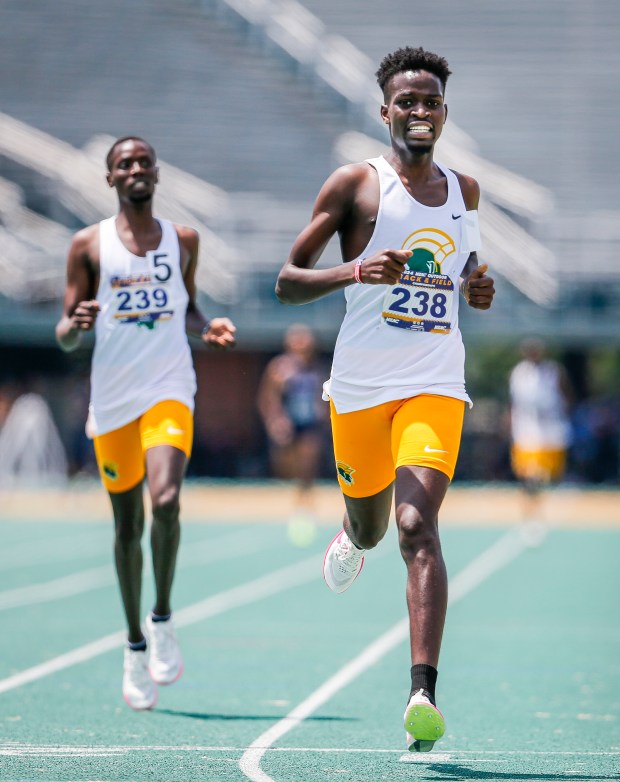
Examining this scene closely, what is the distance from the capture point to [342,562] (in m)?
6.41

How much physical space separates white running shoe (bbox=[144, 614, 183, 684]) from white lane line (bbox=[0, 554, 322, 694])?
81 cm

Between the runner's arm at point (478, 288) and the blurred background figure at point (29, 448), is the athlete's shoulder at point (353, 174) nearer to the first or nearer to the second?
the runner's arm at point (478, 288)

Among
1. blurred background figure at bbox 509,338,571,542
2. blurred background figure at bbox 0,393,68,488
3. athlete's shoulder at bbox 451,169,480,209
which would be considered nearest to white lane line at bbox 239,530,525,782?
athlete's shoulder at bbox 451,169,480,209

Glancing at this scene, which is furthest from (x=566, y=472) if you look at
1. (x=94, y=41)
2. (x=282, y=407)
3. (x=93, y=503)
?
(x=94, y=41)

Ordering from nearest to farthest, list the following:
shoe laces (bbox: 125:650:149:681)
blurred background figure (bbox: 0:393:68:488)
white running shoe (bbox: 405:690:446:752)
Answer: white running shoe (bbox: 405:690:446:752)
shoe laces (bbox: 125:650:149:681)
blurred background figure (bbox: 0:393:68:488)

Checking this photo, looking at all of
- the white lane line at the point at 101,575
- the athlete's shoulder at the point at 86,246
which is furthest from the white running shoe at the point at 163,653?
the white lane line at the point at 101,575

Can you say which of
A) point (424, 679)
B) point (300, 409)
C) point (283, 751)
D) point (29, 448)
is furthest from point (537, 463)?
point (424, 679)

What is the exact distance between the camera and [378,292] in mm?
5473

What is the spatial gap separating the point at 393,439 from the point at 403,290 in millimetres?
535

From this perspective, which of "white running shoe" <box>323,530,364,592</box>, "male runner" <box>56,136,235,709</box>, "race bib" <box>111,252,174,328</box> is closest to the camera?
"white running shoe" <box>323,530,364,592</box>

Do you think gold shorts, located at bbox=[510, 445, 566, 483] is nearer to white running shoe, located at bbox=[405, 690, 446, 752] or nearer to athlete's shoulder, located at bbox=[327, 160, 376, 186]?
athlete's shoulder, located at bbox=[327, 160, 376, 186]

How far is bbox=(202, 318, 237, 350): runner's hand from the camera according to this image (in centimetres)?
672

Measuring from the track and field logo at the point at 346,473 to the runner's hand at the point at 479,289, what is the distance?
78cm

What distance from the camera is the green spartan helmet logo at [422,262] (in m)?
5.43
